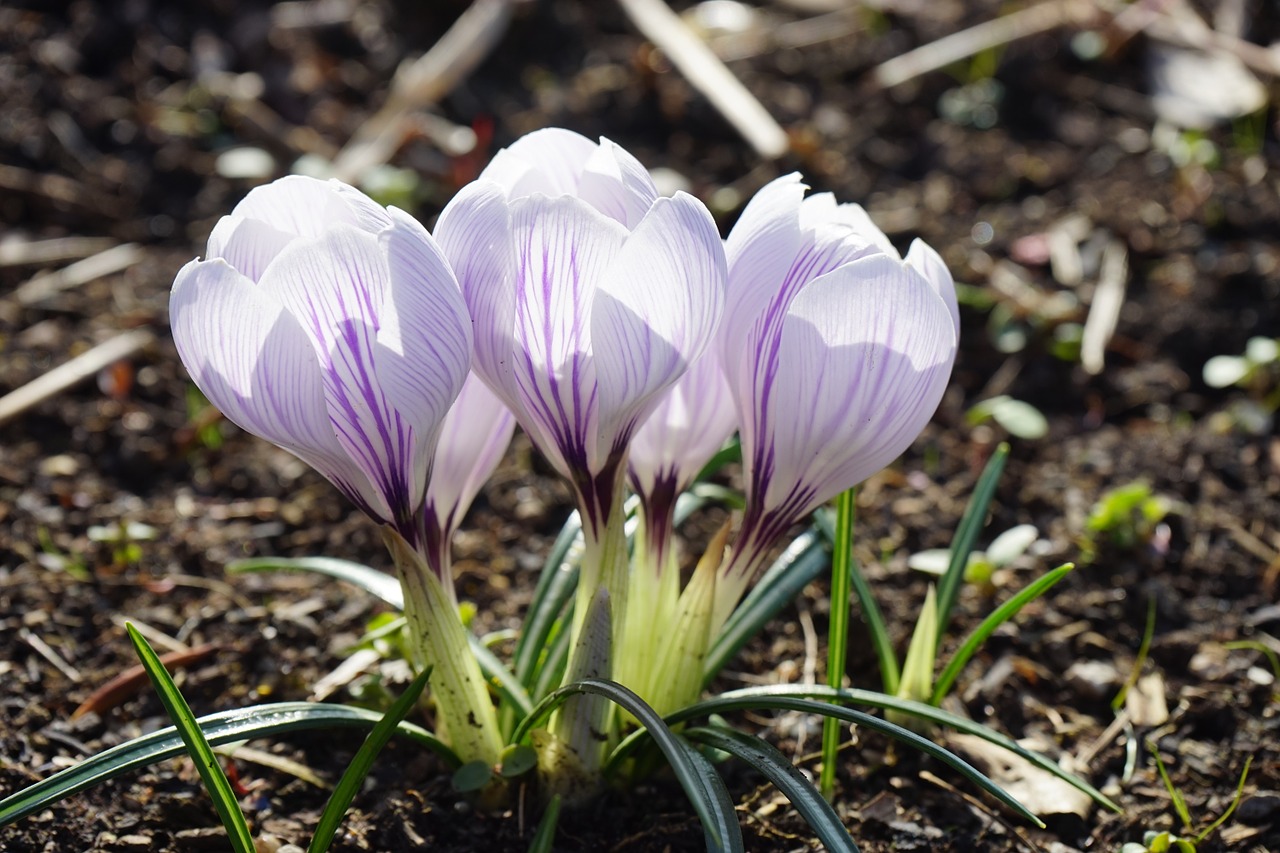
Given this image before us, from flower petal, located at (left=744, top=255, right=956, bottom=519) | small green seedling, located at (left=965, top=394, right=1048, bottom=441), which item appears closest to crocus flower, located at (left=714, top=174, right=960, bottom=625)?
flower petal, located at (left=744, top=255, right=956, bottom=519)

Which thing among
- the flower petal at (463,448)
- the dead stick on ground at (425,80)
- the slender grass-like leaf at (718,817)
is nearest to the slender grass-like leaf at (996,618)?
the slender grass-like leaf at (718,817)

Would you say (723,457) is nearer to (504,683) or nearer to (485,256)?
(504,683)

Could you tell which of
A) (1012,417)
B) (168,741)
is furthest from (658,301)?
(1012,417)

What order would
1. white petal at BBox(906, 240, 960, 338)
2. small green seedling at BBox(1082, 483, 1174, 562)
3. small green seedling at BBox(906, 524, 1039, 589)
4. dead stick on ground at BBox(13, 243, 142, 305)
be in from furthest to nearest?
dead stick on ground at BBox(13, 243, 142, 305) < small green seedling at BBox(1082, 483, 1174, 562) < small green seedling at BBox(906, 524, 1039, 589) < white petal at BBox(906, 240, 960, 338)

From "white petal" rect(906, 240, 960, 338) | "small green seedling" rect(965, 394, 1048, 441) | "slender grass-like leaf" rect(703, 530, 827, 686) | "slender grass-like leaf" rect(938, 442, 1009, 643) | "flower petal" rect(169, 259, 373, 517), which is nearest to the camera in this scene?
"flower petal" rect(169, 259, 373, 517)

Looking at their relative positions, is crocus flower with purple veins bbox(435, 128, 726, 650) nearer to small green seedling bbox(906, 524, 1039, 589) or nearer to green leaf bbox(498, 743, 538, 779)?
green leaf bbox(498, 743, 538, 779)

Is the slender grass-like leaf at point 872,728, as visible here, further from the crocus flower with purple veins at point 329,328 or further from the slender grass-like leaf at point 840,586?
the crocus flower with purple veins at point 329,328
